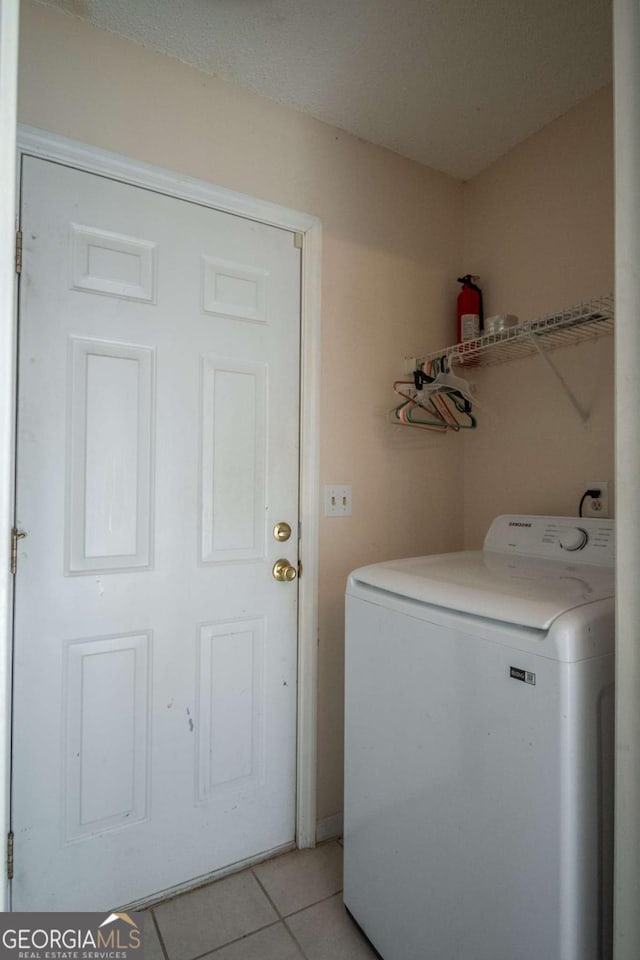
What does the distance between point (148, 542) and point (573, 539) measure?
4.08 ft

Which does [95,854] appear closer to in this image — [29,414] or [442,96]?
[29,414]

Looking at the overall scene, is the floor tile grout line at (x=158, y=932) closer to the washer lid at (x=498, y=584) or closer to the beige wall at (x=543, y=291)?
the washer lid at (x=498, y=584)

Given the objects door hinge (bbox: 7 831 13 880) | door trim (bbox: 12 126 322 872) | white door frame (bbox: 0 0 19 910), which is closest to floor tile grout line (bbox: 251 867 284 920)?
door trim (bbox: 12 126 322 872)

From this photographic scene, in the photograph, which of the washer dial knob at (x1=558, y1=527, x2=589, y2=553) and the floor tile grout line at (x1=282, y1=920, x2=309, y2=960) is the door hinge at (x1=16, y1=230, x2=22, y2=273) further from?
the floor tile grout line at (x1=282, y1=920, x2=309, y2=960)

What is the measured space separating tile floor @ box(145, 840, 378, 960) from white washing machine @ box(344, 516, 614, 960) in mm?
98

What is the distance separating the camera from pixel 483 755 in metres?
0.96

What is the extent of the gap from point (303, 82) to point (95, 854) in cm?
240

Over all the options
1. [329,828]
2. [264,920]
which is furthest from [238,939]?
[329,828]

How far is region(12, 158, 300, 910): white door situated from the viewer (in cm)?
130

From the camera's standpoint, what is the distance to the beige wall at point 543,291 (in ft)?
5.22

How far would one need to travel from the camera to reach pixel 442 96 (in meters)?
1.63

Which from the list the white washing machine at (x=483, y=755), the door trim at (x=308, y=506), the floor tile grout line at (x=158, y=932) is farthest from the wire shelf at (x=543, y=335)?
the floor tile grout line at (x=158, y=932)

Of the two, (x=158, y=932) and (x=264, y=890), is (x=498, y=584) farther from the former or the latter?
(x=158, y=932)

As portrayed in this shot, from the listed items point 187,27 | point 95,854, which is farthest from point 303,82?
point 95,854
